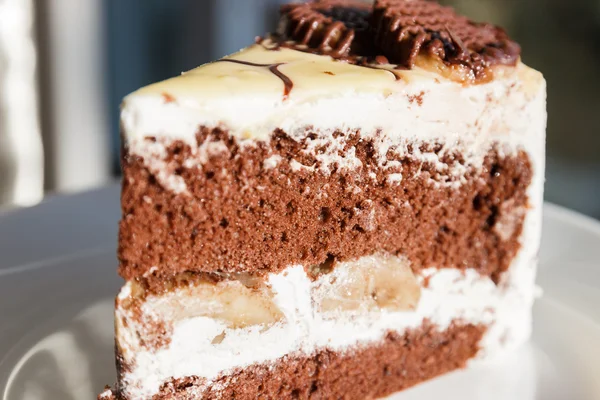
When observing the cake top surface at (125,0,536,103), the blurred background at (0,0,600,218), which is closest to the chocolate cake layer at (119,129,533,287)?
the cake top surface at (125,0,536,103)

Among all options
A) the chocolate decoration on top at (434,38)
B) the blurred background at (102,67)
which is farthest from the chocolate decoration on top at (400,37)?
the blurred background at (102,67)

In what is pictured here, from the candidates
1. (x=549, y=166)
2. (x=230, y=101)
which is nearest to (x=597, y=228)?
(x=230, y=101)

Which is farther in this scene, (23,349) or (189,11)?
(189,11)

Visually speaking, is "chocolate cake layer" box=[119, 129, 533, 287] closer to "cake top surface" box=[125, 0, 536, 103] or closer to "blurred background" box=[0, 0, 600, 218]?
"cake top surface" box=[125, 0, 536, 103]

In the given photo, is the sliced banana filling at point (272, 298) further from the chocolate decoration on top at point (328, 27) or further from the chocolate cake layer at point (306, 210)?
the chocolate decoration on top at point (328, 27)

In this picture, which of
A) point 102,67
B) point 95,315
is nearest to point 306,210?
point 95,315

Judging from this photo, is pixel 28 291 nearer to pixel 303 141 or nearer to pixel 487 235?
pixel 303 141
